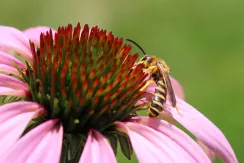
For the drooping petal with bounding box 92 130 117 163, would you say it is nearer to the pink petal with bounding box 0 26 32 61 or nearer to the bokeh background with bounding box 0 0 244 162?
the pink petal with bounding box 0 26 32 61

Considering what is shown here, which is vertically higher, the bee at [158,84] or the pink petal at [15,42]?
the pink petal at [15,42]

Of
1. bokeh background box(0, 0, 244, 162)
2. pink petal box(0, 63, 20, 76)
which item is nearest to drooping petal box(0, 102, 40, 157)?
pink petal box(0, 63, 20, 76)

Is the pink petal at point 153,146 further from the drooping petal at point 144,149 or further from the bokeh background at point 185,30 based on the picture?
the bokeh background at point 185,30

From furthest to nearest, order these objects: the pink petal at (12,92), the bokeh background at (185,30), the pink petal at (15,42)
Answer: the bokeh background at (185,30)
the pink petal at (15,42)
the pink petal at (12,92)

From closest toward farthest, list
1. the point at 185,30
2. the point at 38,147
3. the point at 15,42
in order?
the point at 38,147
the point at 15,42
the point at 185,30

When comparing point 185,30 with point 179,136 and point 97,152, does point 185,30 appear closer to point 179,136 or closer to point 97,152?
point 179,136

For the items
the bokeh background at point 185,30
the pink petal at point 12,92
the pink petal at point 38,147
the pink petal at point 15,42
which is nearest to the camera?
the pink petal at point 38,147

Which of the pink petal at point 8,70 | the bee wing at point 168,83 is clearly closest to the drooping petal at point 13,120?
the pink petal at point 8,70

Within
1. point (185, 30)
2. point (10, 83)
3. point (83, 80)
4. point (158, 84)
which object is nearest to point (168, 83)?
point (158, 84)
